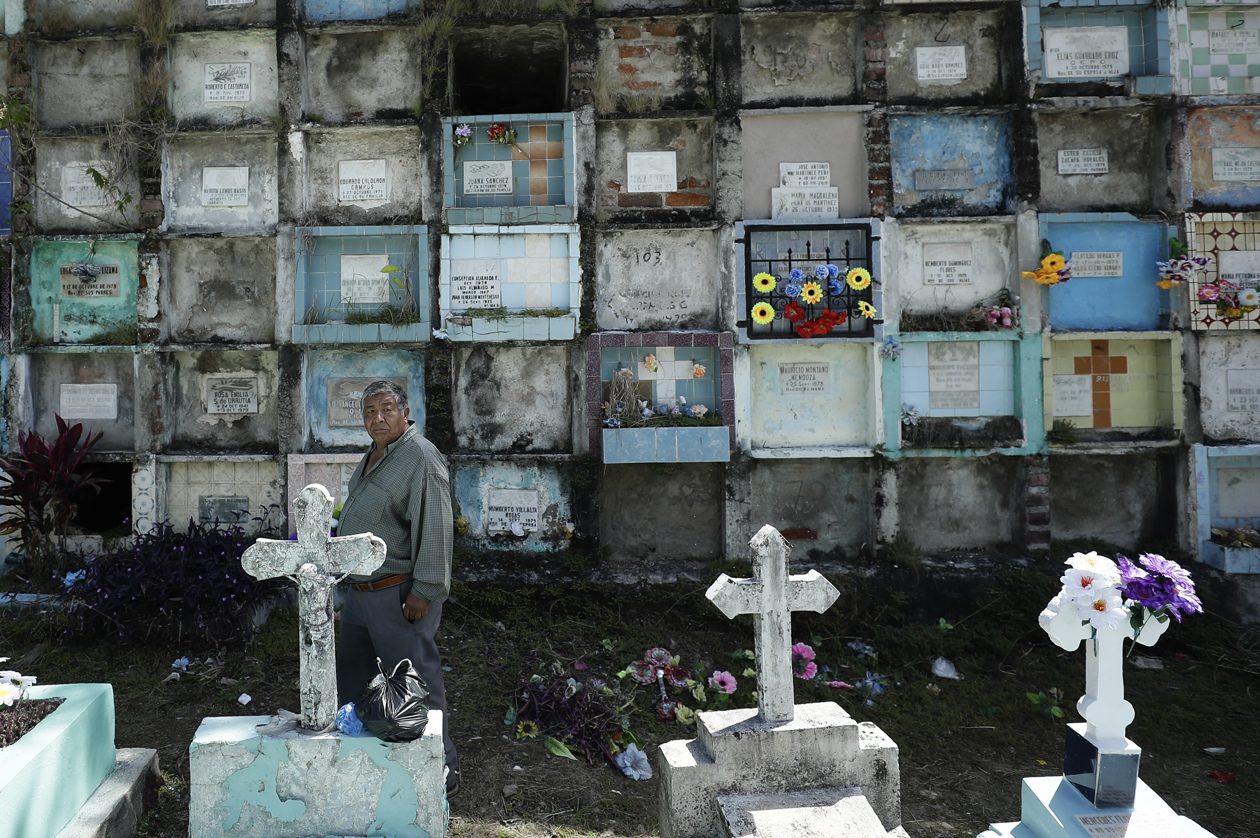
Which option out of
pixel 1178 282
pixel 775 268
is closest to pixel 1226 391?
pixel 1178 282

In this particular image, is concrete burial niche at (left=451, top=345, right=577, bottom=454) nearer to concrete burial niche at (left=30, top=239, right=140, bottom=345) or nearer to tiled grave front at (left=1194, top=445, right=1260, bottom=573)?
concrete burial niche at (left=30, top=239, right=140, bottom=345)

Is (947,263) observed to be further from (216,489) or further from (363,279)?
(216,489)

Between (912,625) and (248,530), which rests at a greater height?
(248,530)

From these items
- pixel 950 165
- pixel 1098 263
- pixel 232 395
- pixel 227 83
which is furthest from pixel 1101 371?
pixel 227 83

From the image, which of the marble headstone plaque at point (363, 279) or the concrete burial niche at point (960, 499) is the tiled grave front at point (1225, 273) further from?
the marble headstone plaque at point (363, 279)

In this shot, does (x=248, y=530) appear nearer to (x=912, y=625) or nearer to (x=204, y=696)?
(x=204, y=696)

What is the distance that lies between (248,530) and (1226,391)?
748 cm

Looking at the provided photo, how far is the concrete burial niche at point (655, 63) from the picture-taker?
626 cm

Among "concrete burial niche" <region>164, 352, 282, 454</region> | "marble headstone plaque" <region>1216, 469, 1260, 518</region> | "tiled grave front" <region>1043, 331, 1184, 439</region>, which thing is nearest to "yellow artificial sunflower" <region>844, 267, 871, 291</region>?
"tiled grave front" <region>1043, 331, 1184, 439</region>

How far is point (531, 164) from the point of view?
626 cm

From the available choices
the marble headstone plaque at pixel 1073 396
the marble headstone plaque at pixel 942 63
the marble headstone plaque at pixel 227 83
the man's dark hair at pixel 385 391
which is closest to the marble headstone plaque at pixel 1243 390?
the marble headstone plaque at pixel 1073 396

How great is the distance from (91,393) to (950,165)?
6.97 m

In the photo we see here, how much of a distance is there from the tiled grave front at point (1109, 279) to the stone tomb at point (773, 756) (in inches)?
168

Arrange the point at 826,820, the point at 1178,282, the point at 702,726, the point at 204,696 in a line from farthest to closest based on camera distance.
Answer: the point at 1178,282 < the point at 204,696 < the point at 702,726 < the point at 826,820
